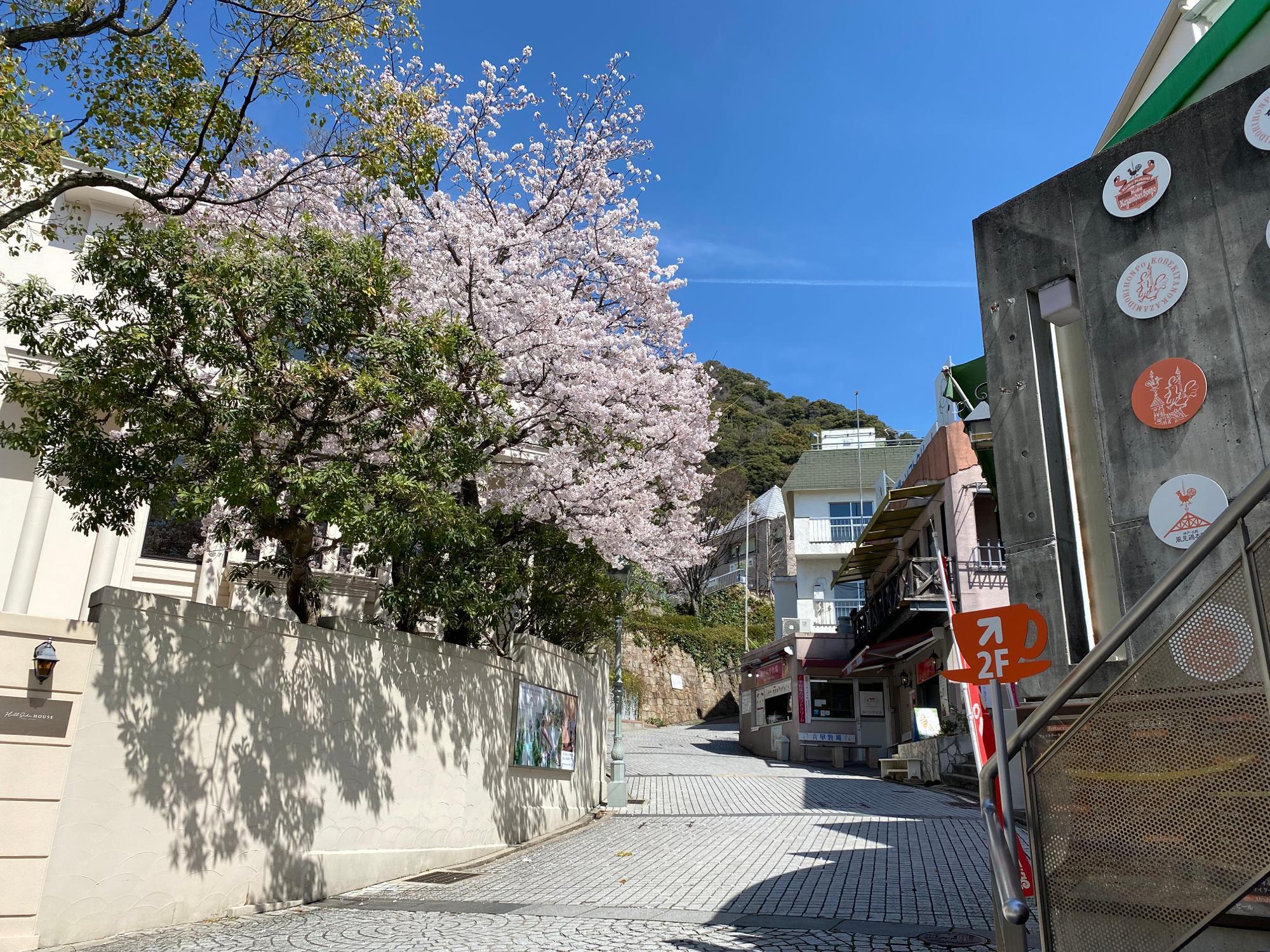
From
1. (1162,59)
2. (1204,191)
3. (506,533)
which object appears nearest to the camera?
(1204,191)

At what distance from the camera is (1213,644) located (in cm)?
363

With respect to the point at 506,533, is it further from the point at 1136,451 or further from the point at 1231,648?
the point at 1231,648

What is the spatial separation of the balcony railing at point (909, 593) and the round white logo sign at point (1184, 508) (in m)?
14.0

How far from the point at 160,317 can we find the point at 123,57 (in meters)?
2.50

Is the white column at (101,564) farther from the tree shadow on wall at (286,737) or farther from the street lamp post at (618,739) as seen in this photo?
the street lamp post at (618,739)

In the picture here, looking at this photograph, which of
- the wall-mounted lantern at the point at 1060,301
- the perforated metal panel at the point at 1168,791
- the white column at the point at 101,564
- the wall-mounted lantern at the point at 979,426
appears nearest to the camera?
the perforated metal panel at the point at 1168,791

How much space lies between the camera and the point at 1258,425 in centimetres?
604

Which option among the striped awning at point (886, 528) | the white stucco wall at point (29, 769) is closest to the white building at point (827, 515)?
the striped awning at point (886, 528)

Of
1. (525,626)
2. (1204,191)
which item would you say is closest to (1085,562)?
(1204,191)

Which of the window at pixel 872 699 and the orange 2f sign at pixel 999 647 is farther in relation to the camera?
the window at pixel 872 699

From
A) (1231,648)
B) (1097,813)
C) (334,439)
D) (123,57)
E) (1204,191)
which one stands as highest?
(123,57)

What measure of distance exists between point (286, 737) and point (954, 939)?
6215mm

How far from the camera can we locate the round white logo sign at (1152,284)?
6.57 meters

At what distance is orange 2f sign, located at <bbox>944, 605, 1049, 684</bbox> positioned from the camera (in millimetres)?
6004
